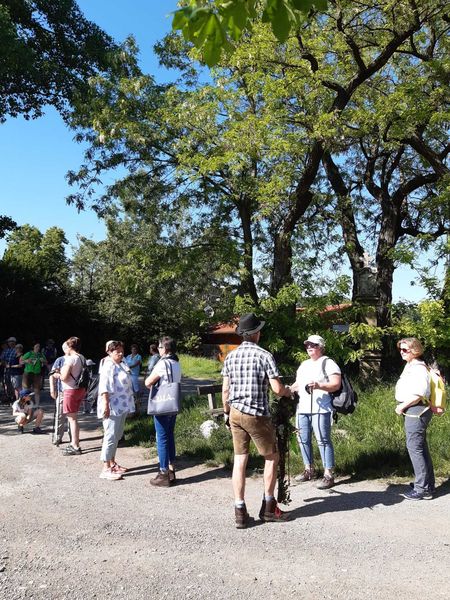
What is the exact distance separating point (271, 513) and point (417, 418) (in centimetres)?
185

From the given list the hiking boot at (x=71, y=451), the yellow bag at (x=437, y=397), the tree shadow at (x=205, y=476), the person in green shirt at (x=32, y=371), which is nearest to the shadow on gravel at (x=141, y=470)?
the tree shadow at (x=205, y=476)

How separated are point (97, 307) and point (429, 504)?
92.6 ft

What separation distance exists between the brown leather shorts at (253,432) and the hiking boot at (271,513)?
1.53 ft

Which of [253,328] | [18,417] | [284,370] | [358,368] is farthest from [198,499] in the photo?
[358,368]

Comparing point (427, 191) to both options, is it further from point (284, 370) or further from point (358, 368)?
point (284, 370)

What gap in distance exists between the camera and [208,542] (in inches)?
170

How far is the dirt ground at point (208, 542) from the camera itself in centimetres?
352

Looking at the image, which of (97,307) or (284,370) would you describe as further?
(97,307)

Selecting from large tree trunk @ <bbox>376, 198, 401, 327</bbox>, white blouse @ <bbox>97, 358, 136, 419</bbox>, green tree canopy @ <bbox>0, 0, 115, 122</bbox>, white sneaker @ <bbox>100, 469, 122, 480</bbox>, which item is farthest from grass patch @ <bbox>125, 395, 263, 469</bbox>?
green tree canopy @ <bbox>0, 0, 115, 122</bbox>

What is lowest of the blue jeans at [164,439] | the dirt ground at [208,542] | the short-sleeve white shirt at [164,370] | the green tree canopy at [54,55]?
the dirt ground at [208,542]

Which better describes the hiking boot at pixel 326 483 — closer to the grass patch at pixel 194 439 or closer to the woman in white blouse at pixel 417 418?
the woman in white blouse at pixel 417 418

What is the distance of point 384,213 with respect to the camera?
15078 mm

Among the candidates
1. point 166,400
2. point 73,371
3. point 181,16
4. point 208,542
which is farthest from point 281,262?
point 181,16

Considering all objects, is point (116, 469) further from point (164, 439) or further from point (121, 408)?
point (164, 439)
